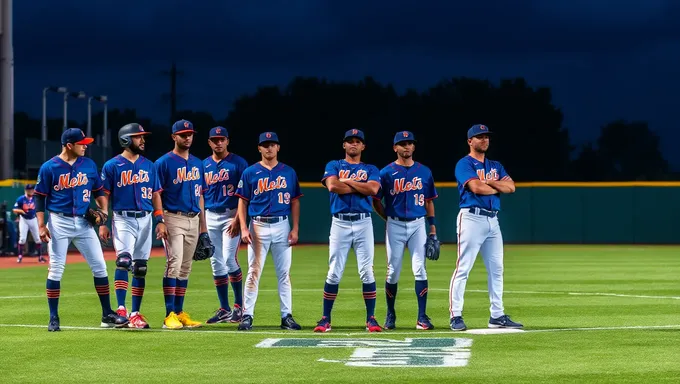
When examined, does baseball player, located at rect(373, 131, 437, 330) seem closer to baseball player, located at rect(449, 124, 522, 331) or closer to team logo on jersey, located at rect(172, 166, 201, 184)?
baseball player, located at rect(449, 124, 522, 331)

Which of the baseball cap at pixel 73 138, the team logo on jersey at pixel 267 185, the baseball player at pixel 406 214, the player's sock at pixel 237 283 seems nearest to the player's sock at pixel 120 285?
the player's sock at pixel 237 283

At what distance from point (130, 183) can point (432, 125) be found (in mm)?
58953

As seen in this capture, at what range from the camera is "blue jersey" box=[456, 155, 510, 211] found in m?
11.3

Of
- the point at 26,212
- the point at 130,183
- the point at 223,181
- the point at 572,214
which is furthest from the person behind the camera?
the point at 572,214

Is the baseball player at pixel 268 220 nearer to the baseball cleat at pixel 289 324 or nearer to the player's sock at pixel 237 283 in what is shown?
the baseball cleat at pixel 289 324

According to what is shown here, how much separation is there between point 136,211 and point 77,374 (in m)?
3.61

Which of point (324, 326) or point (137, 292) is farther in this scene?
point (137, 292)

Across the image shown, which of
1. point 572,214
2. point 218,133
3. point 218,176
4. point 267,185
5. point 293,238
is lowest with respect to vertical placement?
point 572,214

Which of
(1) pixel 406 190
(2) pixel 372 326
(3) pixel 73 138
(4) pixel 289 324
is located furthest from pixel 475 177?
(3) pixel 73 138

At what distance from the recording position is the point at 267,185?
451 inches

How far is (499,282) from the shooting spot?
11.4 meters

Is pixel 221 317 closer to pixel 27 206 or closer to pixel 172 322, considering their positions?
pixel 172 322

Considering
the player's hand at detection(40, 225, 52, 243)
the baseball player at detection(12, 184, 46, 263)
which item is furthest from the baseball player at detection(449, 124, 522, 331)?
the baseball player at detection(12, 184, 46, 263)

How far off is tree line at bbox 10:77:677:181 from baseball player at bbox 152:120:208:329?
5078cm
